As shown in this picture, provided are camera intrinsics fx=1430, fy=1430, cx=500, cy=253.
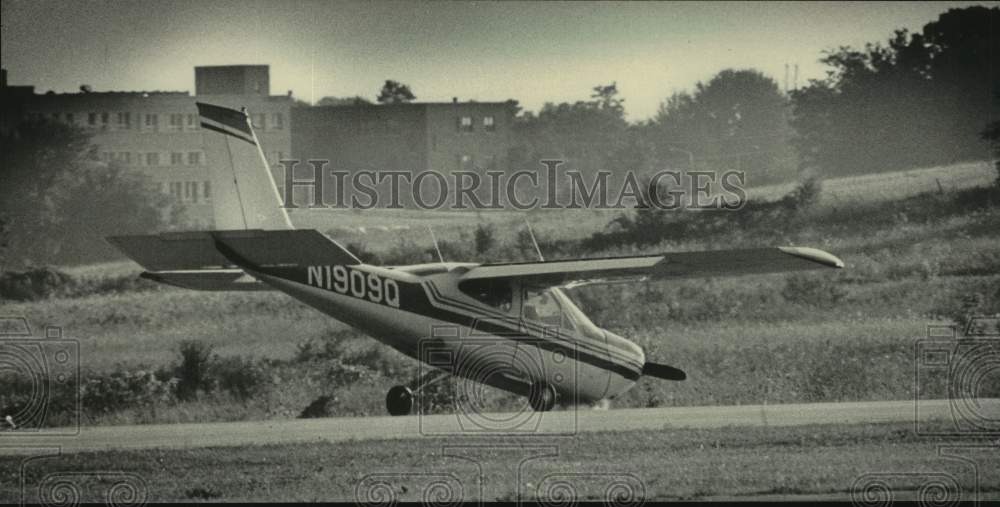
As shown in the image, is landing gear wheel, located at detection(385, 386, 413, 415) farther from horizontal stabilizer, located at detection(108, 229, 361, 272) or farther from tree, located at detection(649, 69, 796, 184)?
tree, located at detection(649, 69, 796, 184)

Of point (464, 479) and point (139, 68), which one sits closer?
point (464, 479)

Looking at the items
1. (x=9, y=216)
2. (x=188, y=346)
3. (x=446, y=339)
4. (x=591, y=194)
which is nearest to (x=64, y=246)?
(x=9, y=216)

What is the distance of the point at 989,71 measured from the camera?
1495cm

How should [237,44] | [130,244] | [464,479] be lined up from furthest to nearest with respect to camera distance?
[237,44], [130,244], [464,479]

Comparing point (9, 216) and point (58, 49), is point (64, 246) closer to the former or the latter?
point (9, 216)

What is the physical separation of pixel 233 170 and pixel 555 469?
12.7 feet

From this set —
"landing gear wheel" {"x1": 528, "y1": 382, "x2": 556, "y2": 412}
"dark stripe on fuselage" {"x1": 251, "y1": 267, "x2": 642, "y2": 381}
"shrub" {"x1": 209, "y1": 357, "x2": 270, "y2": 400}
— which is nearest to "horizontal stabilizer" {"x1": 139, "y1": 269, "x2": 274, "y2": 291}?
"dark stripe on fuselage" {"x1": 251, "y1": 267, "x2": 642, "y2": 381}

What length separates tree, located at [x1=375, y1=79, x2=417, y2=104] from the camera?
1465cm

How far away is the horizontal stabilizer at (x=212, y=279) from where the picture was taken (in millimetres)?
13156

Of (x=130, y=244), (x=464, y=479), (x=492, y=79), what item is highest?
(x=492, y=79)

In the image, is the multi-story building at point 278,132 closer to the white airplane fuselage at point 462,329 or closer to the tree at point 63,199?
the tree at point 63,199

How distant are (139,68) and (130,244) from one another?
299 cm

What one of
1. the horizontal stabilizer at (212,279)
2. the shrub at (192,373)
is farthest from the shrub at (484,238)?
the shrub at (192,373)

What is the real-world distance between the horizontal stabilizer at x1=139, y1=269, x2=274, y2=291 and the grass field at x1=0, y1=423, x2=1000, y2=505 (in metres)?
1.66
